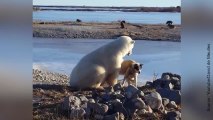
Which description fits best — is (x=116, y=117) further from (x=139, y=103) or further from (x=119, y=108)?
(x=139, y=103)

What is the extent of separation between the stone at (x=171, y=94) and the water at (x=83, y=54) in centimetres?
15

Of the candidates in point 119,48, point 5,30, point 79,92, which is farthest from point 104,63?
point 5,30

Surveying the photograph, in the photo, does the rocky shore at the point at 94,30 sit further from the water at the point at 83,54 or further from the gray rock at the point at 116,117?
the gray rock at the point at 116,117

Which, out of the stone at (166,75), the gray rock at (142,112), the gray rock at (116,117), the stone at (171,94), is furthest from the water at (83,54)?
the gray rock at (116,117)

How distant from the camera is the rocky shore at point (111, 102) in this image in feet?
12.4

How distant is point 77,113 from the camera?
3787 mm

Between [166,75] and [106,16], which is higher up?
[106,16]

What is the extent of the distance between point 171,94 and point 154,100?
0.48 ft

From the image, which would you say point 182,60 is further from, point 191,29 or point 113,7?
point 113,7

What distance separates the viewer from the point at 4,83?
12.1 feet

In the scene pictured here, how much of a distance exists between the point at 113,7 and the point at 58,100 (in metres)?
0.87

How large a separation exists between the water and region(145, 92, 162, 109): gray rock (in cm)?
16

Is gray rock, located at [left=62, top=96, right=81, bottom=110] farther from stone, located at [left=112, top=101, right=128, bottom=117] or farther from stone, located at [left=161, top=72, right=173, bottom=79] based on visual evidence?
stone, located at [left=161, top=72, right=173, bottom=79]

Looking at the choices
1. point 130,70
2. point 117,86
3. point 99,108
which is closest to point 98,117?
point 99,108
